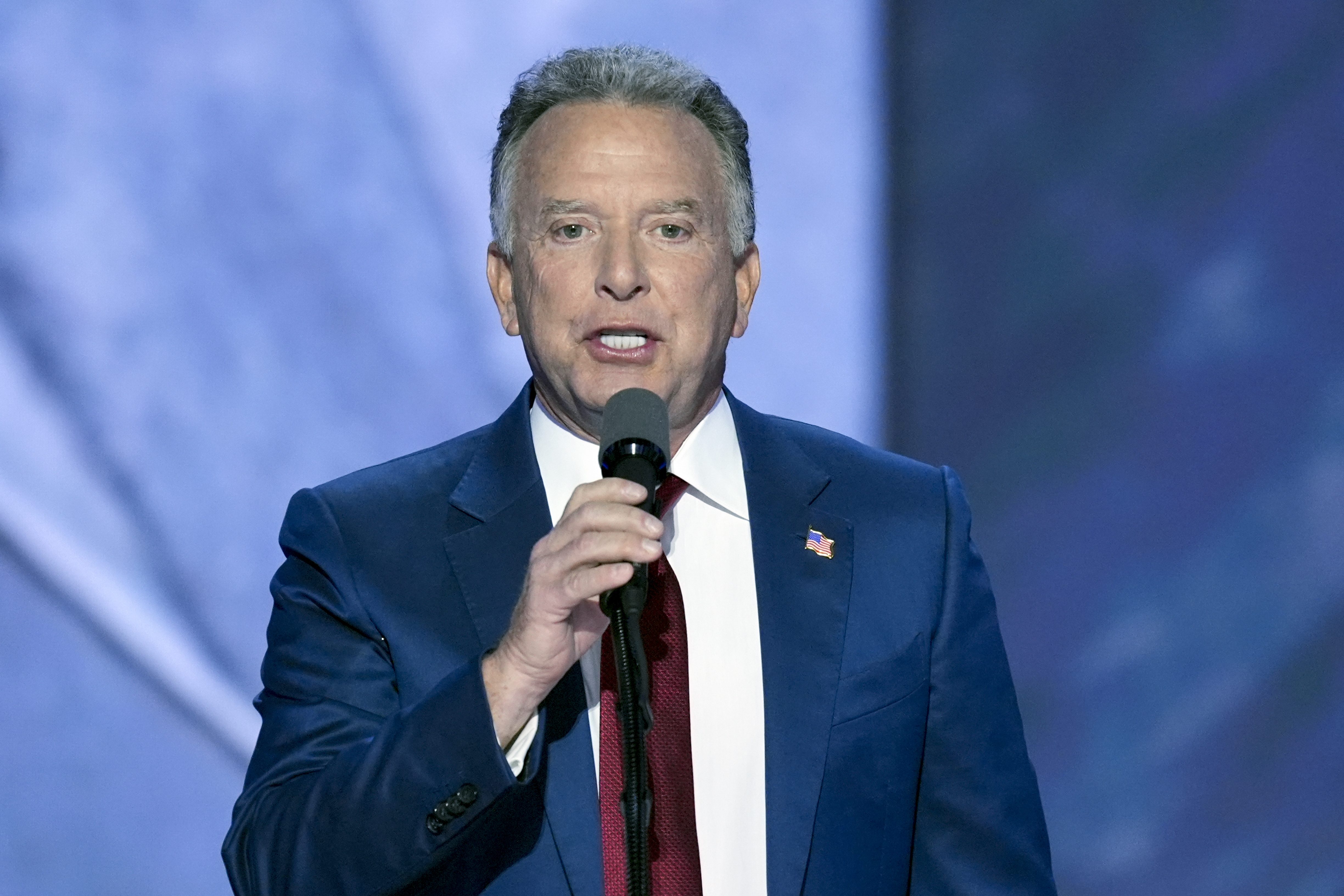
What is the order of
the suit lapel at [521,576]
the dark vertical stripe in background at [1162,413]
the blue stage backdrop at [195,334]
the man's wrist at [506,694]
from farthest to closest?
the dark vertical stripe in background at [1162,413]
the blue stage backdrop at [195,334]
the suit lapel at [521,576]
the man's wrist at [506,694]

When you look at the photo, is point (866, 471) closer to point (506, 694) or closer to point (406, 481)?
point (406, 481)

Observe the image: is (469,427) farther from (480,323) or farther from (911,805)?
(911,805)

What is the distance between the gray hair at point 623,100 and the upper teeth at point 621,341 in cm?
23

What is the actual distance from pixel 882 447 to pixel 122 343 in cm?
146

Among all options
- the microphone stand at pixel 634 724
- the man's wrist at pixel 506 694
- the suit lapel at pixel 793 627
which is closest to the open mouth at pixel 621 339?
the suit lapel at pixel 793 627

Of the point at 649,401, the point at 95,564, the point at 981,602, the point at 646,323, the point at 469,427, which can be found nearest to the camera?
the point at 649,401

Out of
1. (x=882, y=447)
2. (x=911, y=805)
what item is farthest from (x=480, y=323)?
(x=911, y=805)

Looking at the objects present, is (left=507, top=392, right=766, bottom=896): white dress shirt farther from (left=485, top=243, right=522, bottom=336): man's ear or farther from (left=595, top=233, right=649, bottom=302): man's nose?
(left=595, top=233, right=649, bottom=302): man's nose

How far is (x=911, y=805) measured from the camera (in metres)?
2.13

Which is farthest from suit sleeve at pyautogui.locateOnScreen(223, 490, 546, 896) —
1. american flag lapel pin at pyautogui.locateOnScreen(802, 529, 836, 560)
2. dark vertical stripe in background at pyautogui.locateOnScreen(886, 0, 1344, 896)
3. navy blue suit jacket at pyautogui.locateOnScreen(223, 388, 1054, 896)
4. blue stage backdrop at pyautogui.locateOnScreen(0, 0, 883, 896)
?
dark vertical stripe in background at pyautogui.locateOnScreen(886, 0, 1344, 896)

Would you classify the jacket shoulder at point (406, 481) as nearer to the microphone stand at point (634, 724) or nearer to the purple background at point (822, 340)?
the microphone stand at point (634, 724)

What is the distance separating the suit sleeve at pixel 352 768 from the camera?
5.87 feet

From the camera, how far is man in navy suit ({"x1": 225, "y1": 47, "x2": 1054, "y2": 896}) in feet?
6.13

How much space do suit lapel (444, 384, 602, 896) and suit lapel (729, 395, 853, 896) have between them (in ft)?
0.73
